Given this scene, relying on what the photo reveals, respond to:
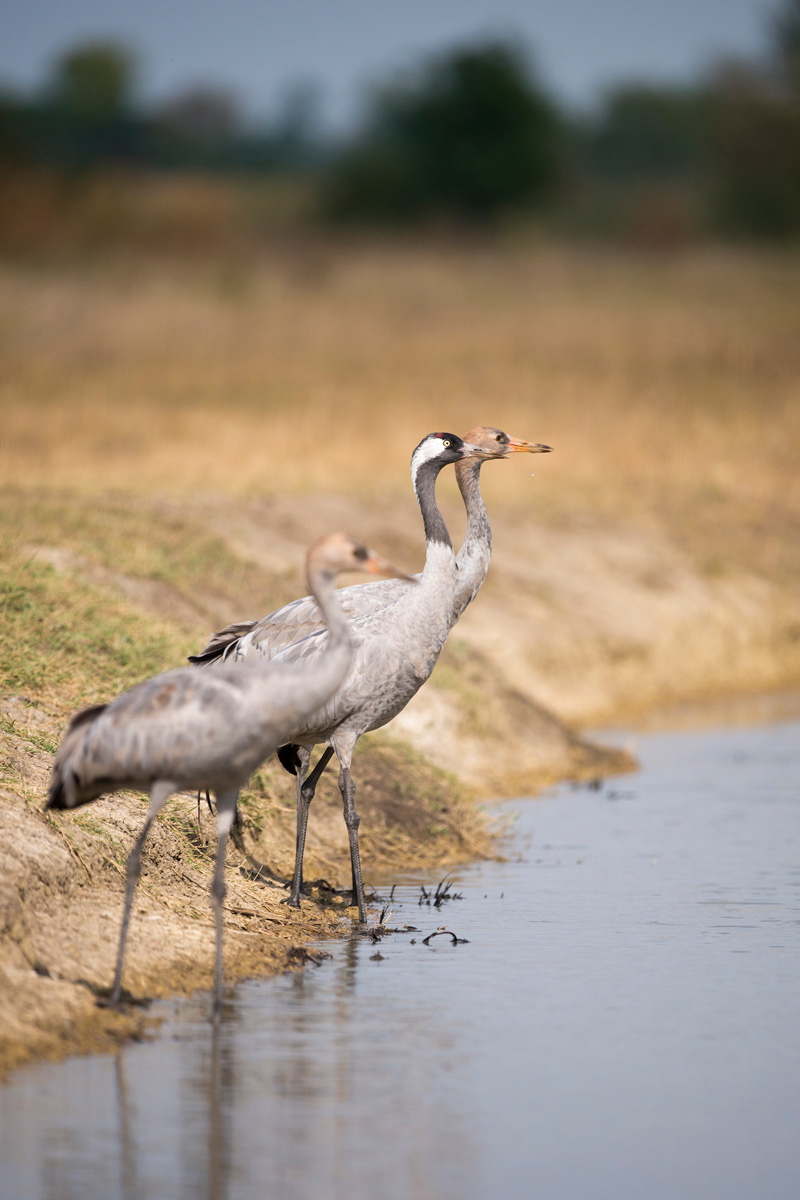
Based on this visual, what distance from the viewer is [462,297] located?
32.6 metres

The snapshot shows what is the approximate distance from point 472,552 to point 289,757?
1615 millimetres

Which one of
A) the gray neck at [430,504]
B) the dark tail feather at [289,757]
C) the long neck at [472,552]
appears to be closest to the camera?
the gray neck at [430,504]

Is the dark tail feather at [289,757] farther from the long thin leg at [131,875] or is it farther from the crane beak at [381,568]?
the crane beak at [381,568]

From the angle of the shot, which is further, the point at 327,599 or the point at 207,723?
the point at 327,599

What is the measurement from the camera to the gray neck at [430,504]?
825cm

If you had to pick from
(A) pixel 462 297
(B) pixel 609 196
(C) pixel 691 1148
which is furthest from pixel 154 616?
(B) pixel 609 196

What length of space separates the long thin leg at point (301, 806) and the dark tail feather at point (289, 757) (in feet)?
0.12

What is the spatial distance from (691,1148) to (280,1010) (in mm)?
1847

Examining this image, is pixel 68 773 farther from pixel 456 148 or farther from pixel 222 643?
pixel 456 148

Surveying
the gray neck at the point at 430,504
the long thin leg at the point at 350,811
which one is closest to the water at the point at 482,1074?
the long thin leg at the point at 350,811

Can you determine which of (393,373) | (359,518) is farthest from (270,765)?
(393,373)

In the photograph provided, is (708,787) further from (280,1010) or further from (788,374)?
(788,374)

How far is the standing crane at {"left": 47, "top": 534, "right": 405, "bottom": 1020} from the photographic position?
6.11 meters

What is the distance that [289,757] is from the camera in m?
8.43
